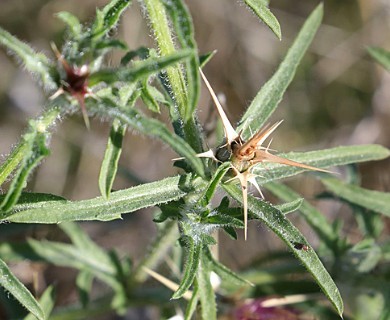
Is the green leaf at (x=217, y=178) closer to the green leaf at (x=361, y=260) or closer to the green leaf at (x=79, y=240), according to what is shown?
the green leaf at (x=361, y=260)

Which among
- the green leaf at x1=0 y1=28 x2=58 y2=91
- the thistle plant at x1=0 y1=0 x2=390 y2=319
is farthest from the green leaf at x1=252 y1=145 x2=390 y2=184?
the green leaf at x1=0 y1=28 x2=58 y2=91

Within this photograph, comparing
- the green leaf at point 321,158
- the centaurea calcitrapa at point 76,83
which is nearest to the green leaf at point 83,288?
the green leaf at point 321,158

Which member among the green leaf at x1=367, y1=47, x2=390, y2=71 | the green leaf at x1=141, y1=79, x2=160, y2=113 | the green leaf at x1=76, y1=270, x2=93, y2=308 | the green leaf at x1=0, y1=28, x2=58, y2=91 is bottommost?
the green leaf at x1=76, y1=270, x2=93, y2=308

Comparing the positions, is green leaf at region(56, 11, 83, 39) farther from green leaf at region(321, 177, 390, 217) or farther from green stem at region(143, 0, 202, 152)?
green leaf at region(321, 177, 390, 217)

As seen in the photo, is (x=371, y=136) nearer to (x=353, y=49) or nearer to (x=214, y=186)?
(x=353, y=49)

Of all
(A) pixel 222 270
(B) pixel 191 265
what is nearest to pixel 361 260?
(A) pixel 222 270

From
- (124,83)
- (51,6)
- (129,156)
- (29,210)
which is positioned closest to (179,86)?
(124,83)
